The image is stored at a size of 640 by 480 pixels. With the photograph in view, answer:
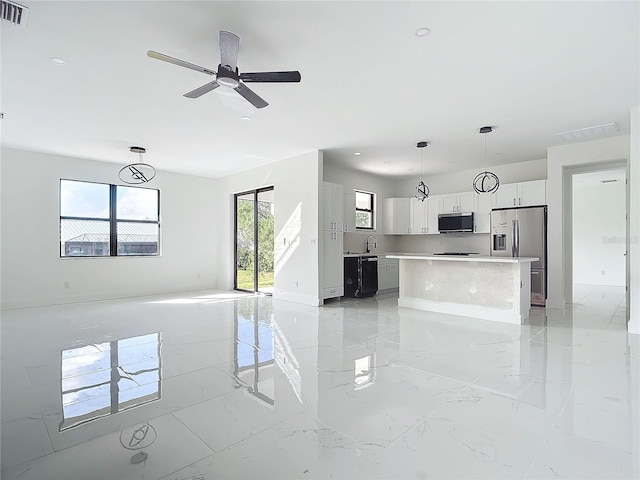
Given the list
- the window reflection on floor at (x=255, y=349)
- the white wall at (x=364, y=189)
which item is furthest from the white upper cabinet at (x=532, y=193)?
the window reflection on floor at (x=255, y=349)

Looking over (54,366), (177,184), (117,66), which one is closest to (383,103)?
(117,66)

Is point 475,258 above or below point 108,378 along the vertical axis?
above

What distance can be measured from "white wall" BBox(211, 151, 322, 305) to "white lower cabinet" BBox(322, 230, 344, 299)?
0.25 m

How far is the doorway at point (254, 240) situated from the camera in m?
7.64

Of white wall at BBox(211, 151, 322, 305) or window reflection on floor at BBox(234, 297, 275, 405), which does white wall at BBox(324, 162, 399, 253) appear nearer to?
white wall at BBox(211, 151, 322, 305)

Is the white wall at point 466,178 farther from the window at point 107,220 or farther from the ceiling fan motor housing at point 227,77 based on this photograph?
the ceiling fan motor housing at point 227,77

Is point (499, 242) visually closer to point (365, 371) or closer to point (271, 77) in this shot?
point (365, 371)

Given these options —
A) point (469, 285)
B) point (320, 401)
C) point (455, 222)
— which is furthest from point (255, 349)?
point (455, 222)

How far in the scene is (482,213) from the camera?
7.14 m

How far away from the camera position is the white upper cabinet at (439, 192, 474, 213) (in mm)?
7323

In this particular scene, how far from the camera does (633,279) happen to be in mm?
4398

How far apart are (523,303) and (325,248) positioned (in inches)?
129

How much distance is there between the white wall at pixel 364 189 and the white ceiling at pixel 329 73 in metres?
1.69

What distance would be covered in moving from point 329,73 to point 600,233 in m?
9.79
